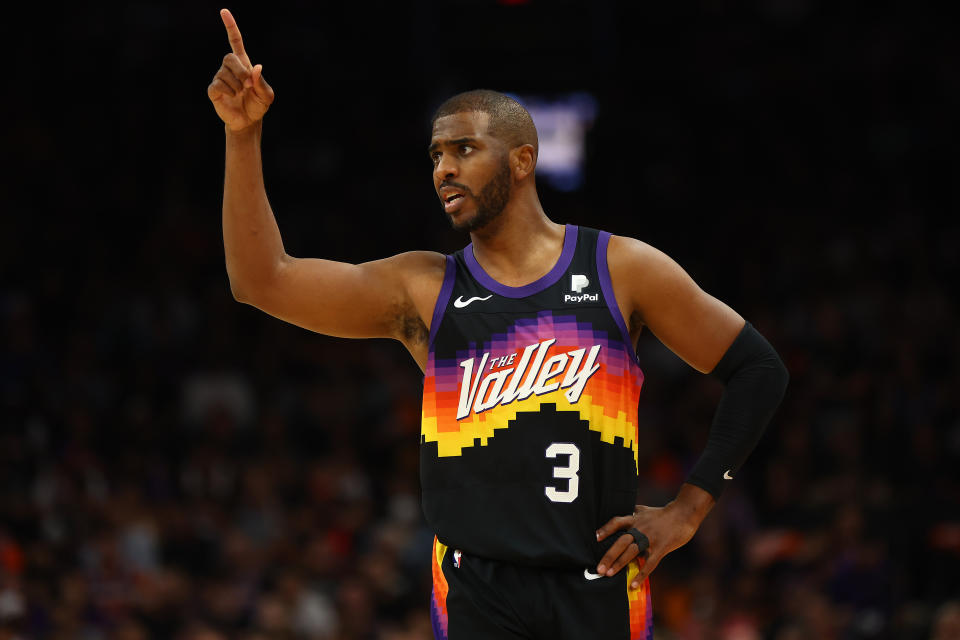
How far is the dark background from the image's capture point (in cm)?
971

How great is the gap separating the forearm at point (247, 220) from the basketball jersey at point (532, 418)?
537mm

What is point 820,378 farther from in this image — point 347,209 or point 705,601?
point 347,209

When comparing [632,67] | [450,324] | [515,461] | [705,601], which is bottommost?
[705,601]

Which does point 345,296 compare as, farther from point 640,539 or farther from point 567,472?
point 640,539

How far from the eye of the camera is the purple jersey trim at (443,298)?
3.76m

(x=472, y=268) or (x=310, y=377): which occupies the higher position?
(x=472, y=268)

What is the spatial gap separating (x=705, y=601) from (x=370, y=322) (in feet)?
21.2

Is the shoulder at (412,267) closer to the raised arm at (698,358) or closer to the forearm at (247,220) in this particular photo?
the forearm at (247,220)

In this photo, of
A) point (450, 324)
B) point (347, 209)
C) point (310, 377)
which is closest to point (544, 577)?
point (450, 324)

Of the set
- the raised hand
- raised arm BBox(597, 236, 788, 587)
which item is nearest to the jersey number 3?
raised arm BBox(597, 236, 788, 587)

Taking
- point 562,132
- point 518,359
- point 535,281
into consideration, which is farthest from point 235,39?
point 562,132

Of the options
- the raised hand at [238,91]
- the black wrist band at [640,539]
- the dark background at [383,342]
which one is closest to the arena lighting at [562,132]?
the dark background at [383,342]

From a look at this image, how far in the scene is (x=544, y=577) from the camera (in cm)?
354

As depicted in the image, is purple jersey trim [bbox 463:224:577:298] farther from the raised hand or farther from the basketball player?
the raised hand
